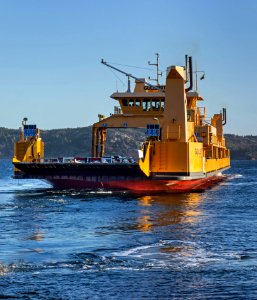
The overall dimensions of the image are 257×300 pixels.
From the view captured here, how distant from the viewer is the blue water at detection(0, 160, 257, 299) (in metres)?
19.5

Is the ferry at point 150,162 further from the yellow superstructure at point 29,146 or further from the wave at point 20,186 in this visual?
the wave at point 20,186

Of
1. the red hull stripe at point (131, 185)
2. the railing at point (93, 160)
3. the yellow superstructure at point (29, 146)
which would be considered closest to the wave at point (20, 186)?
the yellow superstructure at point (29, 146)

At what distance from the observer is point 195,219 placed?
37.7 m

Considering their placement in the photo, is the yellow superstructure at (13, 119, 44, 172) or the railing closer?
the railing

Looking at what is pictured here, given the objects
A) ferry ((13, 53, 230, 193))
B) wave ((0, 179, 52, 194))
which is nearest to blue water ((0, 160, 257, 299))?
ferry ((13, 53, 230, 193))

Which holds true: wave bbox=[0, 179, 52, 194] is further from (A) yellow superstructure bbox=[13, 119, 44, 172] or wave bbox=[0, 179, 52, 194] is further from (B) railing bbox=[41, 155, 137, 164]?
(B) railing bbox=[41, 155, 137, 164]

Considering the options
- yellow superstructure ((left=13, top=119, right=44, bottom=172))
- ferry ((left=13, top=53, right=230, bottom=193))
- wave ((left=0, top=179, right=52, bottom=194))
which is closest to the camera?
ferry ((left=13, top=53, right=230, bottom=193))

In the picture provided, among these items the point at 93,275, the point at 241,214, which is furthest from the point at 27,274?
the point at 241,214

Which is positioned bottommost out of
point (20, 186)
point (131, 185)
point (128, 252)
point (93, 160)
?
point (128, 252)

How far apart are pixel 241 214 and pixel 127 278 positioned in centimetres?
2180

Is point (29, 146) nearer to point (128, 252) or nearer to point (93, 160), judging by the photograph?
point (93, 160)

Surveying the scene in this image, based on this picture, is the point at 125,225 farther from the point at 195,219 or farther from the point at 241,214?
the point at 241,214

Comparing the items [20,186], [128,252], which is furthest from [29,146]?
[128,252]

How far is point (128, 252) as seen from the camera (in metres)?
25.5
